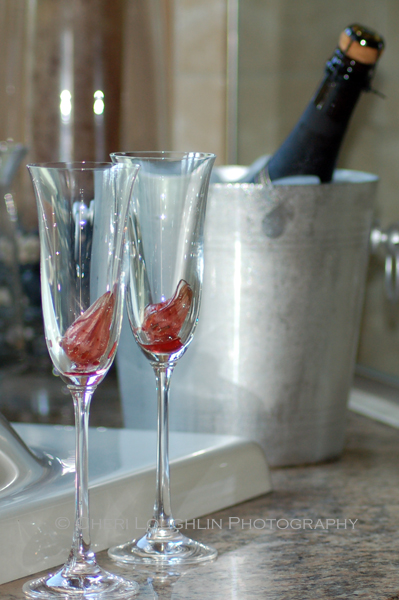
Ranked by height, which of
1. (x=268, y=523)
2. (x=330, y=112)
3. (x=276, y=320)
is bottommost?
(x=268, y=523)

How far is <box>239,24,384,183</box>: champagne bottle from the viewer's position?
71 cm

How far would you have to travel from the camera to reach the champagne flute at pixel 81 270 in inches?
17.6

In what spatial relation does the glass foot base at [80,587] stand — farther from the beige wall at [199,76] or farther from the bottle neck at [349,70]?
the beige wall at [199,76]

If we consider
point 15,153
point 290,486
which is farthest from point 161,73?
point 290,486

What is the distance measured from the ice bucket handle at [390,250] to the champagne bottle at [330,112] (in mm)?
215

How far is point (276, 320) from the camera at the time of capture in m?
0.71

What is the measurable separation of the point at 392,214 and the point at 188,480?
544 millimetres

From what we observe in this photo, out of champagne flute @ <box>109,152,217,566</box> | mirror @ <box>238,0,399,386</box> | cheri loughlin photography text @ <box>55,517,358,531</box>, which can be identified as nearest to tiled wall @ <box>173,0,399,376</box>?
mirror @ <box>238,0,399,386</box>

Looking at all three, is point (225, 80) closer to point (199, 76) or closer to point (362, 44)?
point (199, 76)

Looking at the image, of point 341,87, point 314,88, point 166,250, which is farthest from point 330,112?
point 314,88

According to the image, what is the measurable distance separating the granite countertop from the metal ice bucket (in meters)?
0.06

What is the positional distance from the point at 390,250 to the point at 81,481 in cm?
62

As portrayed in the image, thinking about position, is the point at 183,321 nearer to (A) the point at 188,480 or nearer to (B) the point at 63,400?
(A) the point at 188,480

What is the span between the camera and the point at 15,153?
0.88m
